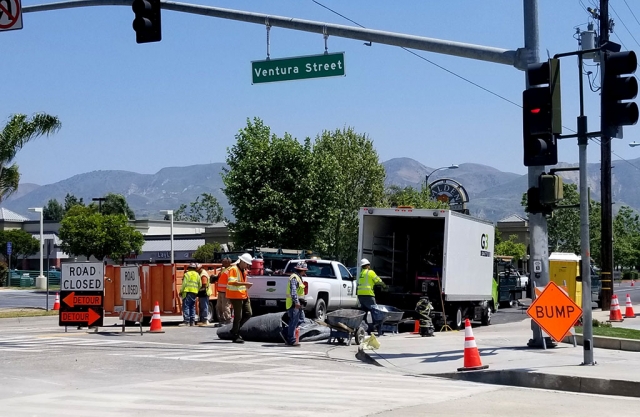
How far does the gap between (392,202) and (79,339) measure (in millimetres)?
45452

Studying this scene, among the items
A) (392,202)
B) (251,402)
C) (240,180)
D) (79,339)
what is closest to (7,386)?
(251,402)

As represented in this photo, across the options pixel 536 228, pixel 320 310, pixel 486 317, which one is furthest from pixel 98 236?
pixel 536 228

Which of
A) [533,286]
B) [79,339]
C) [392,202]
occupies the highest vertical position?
[392,202]

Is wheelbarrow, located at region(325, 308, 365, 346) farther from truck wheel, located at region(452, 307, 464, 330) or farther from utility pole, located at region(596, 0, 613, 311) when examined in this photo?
utility pole, located at region(596, 0, 613, 311)

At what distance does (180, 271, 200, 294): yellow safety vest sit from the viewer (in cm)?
2350

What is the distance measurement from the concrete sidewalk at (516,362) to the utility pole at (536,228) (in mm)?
1206

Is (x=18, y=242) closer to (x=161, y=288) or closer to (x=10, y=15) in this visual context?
(x=161, y=288)

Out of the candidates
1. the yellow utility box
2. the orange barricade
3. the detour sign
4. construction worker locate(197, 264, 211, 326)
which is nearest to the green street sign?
the detour sign

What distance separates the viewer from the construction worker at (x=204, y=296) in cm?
2384

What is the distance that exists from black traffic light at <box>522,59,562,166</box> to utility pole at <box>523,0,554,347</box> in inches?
60.0

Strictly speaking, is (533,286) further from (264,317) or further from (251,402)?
(251,402)

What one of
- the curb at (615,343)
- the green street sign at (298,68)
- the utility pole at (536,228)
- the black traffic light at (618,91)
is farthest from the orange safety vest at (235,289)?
the black traffic light at (618,91)

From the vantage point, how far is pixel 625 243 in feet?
337

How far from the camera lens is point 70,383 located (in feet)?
39.3
